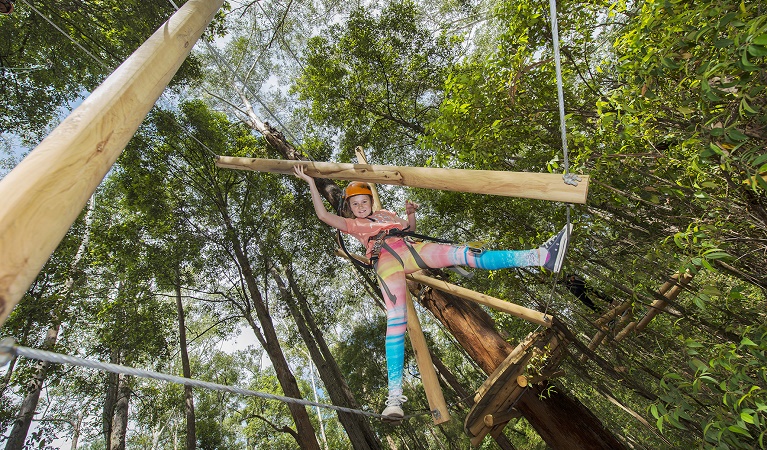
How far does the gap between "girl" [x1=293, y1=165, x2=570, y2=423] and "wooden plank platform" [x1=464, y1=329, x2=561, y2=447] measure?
724 mm

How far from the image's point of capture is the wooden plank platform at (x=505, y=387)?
2.77 m

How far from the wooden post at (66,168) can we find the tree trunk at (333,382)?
6.29 metres

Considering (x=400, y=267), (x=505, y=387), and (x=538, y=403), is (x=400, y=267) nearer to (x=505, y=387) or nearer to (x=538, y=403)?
(x=505, y=387)

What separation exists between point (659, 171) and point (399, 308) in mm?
1926

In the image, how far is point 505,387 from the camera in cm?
291

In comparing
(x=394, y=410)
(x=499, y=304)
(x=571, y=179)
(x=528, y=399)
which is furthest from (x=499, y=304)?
(x=571, y=179)

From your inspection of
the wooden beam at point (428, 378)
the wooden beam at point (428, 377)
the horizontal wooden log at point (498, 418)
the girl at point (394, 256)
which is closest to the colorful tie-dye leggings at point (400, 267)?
the girl at point (394, 256)

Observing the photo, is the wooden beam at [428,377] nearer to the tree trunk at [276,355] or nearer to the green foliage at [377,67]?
the tree trunk at [276,355]

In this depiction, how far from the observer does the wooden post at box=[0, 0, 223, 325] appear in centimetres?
78

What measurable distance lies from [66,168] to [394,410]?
6.78 ft

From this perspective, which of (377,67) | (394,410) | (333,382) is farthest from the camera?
(333,382)

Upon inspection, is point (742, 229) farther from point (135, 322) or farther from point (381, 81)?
point (135, 322)

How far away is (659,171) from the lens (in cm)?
265

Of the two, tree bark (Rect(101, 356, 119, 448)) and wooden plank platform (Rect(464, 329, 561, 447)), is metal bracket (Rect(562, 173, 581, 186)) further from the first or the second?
tree bark (Rect(101, 356, 119, 448))
